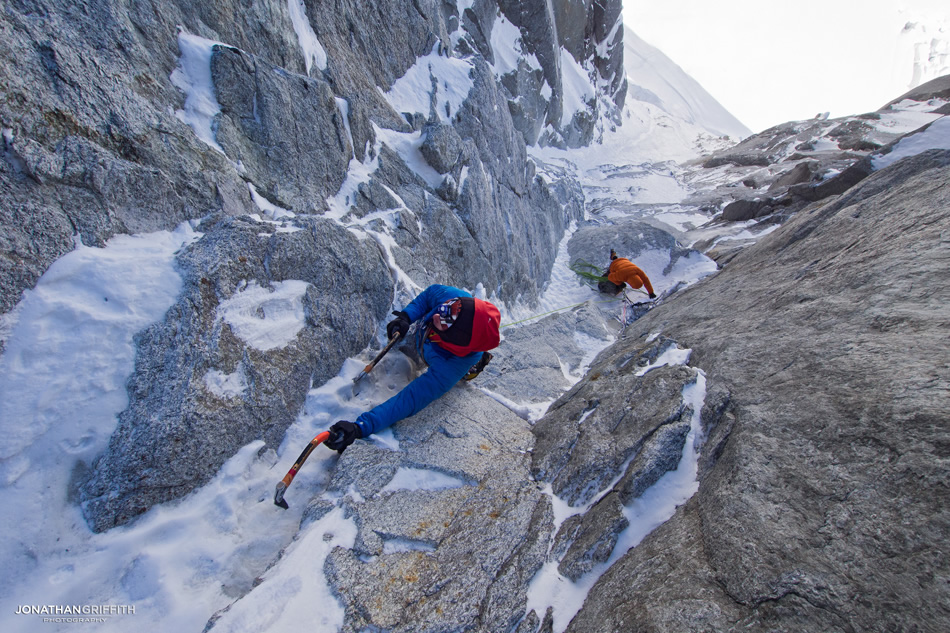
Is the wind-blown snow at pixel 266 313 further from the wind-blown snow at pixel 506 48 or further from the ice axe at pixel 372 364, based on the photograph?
the wind-blown snow at pixel 506 48

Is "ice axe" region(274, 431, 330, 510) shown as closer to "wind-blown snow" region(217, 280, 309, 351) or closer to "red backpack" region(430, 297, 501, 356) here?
"wind-blown snow" region(217, 280, 309, 351)

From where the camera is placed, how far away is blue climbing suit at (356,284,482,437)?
12.7 ft

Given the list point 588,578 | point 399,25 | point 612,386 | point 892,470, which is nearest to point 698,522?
point 588,578

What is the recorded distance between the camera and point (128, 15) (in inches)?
161

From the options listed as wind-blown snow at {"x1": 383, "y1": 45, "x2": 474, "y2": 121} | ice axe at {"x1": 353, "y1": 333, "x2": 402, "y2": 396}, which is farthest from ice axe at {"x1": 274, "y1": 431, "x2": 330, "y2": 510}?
wind-blown snow at {"x1": 383, "y1": 45, "x2": 474, "y2": 121}

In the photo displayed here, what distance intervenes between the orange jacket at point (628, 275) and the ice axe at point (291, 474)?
31.5 feet

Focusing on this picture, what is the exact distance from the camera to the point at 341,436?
3.68 meters

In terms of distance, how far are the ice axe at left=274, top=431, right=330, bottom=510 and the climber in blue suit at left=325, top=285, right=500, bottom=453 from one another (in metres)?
0.40

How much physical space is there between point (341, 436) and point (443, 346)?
146 centimetres

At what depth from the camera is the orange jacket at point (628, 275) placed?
10789mm

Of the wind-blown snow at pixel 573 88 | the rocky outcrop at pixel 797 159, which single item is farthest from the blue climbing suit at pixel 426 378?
the wind-blown snow at pixel 573 88

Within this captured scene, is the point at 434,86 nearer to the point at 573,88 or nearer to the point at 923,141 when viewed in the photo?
the point at 923,141

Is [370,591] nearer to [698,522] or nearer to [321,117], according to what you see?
[698,522]

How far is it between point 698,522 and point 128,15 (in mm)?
7047
